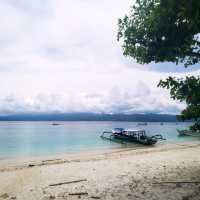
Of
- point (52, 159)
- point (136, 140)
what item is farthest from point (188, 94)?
point (136, 140)

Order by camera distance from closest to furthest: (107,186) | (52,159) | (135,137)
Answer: (107,186)
(52,159)
(135,137)

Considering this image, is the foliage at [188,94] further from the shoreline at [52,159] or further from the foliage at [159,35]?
the shoreline at [52,159]

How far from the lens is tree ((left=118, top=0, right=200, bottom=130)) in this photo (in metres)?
10.1

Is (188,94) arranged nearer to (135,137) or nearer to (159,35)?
(159,35)

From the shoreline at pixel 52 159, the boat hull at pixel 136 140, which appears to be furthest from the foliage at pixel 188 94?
the boat hull at pixel 136 140

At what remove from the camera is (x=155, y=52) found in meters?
11.6

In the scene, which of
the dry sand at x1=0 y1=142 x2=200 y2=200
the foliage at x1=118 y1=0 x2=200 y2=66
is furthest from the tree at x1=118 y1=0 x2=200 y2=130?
the dry sand at x1=0 y1=142 x2=200 y2=200

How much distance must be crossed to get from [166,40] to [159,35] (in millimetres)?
330

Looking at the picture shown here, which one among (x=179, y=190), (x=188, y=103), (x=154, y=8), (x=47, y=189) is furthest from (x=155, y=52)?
(x=47, y=189)

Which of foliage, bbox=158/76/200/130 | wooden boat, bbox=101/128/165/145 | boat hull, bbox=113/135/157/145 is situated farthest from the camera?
wooden boat, bbox=101/128/165/145

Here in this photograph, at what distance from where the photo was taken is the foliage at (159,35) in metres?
10.4

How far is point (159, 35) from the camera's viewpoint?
11.1m

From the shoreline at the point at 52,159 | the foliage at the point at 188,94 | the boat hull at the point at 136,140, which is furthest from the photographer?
the boat hull at the point at 136,140

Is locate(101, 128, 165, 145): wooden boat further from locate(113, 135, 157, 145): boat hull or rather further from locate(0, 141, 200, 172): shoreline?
locate(0, 141, 200, 172): shoreline
